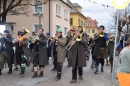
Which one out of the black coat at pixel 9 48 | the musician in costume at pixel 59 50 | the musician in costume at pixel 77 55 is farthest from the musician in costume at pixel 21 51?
the musician in costume at pixel 77 55

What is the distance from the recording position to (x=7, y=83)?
742 centimetres

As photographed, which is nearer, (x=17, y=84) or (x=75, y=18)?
(x=17, y=84)

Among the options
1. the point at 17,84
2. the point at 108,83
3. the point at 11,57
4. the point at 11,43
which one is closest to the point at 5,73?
the point at 11,57

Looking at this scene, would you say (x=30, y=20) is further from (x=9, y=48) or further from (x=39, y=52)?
(x=39, y=52)

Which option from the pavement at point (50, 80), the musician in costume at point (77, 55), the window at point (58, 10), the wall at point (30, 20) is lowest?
the pavement at point (50, 80)

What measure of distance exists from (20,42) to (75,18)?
3806cm

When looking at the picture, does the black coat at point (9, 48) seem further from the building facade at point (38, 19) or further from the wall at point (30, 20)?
the wall at point (30, 20)

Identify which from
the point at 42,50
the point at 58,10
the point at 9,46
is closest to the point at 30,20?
the point at 58,10

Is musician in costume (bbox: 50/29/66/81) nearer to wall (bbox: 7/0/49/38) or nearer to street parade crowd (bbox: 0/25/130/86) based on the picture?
street parade crowd (bbox: 0/25/130/86)

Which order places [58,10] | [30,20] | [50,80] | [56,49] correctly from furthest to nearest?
[58,10], [30,20], [56,49], [50,80]

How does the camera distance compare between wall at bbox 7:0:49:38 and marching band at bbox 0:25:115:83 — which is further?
wall at bbox 7:0:49:38

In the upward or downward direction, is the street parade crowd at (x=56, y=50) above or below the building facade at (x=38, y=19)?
→ below

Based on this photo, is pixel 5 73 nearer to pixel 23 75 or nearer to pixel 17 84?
pixel 23 75

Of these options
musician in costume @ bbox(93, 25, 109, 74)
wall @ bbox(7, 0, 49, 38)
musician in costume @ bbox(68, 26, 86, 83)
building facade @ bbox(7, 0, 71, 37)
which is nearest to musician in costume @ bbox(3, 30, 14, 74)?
musician in costume @ bbox(68, 26, 86, 83)
